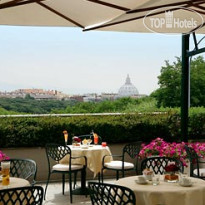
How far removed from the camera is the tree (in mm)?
13773

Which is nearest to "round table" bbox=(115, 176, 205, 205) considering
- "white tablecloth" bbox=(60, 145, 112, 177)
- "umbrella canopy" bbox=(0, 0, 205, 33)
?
"umbrella canopy" bbox=(0, 0, 205, 33)

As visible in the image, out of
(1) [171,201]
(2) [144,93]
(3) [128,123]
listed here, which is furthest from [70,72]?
(1) [171,201]

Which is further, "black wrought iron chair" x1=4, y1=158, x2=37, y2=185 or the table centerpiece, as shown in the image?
"black wrought iron chair" x1=4, y1=158, x2=37, y2=185

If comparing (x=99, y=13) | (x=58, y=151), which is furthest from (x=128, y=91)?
(x=99, y=13)

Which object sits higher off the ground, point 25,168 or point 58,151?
point 58,151

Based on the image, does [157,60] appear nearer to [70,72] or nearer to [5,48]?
[70,72]

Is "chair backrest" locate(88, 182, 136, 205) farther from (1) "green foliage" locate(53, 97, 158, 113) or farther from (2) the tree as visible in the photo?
(2) the tree

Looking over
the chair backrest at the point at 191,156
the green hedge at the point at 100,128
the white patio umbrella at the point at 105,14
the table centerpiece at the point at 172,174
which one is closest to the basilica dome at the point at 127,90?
the green hedge at the point at 100,128

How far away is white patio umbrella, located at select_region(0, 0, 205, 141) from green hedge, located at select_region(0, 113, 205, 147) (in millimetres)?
3074

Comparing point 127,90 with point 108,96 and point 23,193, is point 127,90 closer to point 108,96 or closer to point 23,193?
point 108,96

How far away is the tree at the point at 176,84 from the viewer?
13773 mm

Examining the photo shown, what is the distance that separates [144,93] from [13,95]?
423 centimetres

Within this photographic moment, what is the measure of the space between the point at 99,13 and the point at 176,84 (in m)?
8.83

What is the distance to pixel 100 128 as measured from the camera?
9078 millimetres
